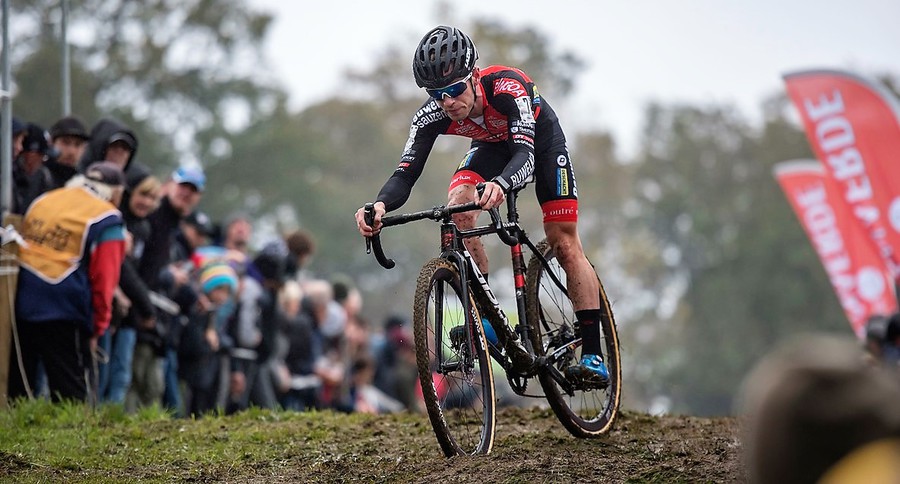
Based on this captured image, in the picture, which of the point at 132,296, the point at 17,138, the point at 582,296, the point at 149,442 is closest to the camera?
the point at 582,296

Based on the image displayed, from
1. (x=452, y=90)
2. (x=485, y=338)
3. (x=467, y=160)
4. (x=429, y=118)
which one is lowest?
(x=485, y=338)

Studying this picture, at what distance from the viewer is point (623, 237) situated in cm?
7462

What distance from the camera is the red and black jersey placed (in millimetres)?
7695

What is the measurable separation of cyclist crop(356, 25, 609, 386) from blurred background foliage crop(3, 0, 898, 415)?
101ft

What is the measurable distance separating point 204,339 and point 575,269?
15.5 feet

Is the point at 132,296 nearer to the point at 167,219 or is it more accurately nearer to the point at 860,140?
the point at 167,219

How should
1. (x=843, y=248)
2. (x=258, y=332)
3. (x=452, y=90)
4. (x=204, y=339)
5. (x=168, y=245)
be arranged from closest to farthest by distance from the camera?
(x=452, y=90) < (x=168, y=245) < (x=204, y=339) < (x=258, y=332) < (x=843, y=248)

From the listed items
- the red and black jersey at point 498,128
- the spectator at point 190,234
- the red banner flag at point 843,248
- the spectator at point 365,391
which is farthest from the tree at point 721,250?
the red and black jersey at point 498,128

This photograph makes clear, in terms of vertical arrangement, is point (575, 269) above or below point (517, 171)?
below

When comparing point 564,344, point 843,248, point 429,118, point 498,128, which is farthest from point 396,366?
point 429,118

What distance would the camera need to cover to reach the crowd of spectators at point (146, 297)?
9.88 meters

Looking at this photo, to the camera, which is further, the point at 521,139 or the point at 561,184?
the point at 561,184

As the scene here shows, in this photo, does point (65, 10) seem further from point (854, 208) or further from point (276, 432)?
point (854, 208)

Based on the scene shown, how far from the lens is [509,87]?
7.92 meters
